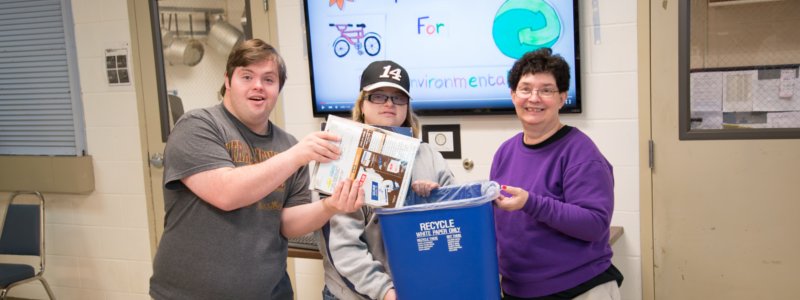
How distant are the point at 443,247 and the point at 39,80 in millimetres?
3090

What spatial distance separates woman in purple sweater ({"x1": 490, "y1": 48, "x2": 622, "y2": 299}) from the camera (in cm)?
161

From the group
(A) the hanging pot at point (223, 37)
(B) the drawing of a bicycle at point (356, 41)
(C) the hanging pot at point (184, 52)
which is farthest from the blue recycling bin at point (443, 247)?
(C) the hanging pot at point (184, 52)

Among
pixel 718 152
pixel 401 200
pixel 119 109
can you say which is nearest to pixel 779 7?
pixel 718 152

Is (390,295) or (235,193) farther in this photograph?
(390,295)

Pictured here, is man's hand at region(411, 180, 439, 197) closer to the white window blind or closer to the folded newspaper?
the folded newspaper

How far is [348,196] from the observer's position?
1535 millimetres

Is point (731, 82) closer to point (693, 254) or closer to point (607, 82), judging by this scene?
point (607, 82)

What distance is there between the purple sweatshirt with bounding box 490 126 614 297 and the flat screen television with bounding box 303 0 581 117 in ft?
3.15

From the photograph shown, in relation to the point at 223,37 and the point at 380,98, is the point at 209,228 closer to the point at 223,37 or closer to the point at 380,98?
the point at 380,98

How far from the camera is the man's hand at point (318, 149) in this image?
150 centimetres

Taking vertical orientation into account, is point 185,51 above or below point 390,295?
above

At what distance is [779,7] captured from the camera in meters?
2.35

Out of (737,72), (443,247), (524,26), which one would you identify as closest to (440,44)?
(524,26)

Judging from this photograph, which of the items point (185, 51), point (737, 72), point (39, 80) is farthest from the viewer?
point (39, 80)
